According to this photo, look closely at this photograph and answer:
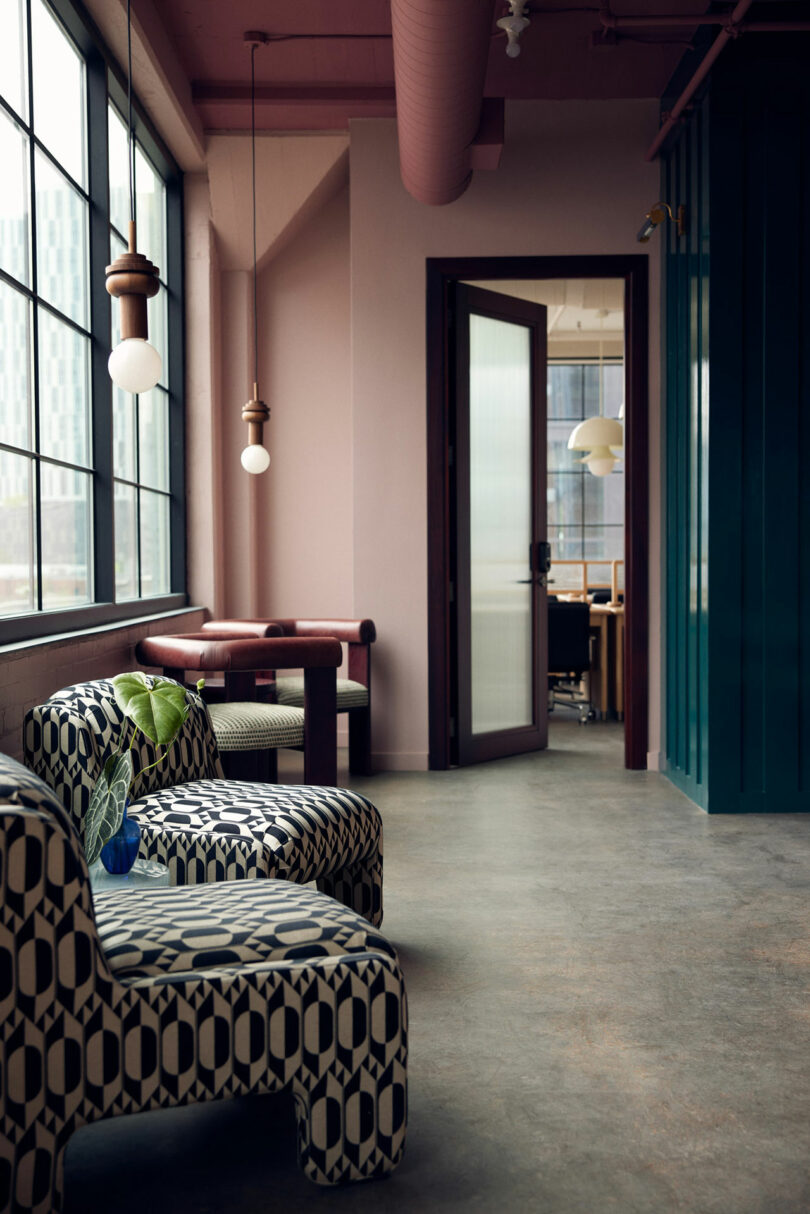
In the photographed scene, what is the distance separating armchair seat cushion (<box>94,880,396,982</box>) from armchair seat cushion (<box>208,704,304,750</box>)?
7.20 ft

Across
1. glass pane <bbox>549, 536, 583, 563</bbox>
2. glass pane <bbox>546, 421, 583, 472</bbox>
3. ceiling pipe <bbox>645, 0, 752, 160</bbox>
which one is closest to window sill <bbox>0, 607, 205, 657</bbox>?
ceiling pipe <bbox>645, 0, 752, 160</bbox>

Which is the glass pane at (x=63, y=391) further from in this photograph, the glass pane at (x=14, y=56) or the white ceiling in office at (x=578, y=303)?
the white ceiling in office at (x=578, y=303)

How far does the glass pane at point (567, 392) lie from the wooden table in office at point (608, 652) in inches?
161

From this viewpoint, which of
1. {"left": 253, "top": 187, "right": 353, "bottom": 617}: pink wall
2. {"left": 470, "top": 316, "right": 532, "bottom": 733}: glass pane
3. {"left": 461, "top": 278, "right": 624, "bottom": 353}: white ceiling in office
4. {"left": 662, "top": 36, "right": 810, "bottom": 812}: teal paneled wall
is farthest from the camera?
{"left": 461, "top": 278, "right": 624, "bottom": 353}: white ceiling in office

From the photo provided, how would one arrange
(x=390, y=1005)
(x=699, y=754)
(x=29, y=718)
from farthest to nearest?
1. (x=699, y=754)
2. (x=29, y=718)
3. (x=390, y=1005)

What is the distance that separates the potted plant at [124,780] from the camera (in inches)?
91.6

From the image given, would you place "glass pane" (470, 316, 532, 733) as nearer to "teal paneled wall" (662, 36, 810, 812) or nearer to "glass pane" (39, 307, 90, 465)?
"teal paneled wall" (662, 36, 810, 812)

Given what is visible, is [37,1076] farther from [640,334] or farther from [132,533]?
[640,334]

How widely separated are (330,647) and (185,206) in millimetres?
3334

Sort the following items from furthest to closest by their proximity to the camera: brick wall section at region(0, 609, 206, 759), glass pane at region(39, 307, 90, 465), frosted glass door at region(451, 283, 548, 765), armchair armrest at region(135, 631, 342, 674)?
frosted glass door at region(451, 283, 548, 765)
armchair armrest at region(135, 631, 342, 674)
glass pane at region(39, 307, 90, 465)
brick wall section at region(0, 609, 206, 759)

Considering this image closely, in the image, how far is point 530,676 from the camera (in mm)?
6398

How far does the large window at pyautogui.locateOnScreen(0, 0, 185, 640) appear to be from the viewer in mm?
3660

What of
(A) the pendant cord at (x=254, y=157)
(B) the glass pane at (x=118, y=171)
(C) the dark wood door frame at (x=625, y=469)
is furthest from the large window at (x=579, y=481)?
(B) the glass pane at (x=118, y=171)

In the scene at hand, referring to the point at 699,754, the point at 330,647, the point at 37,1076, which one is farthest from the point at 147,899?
the point at 699,754
